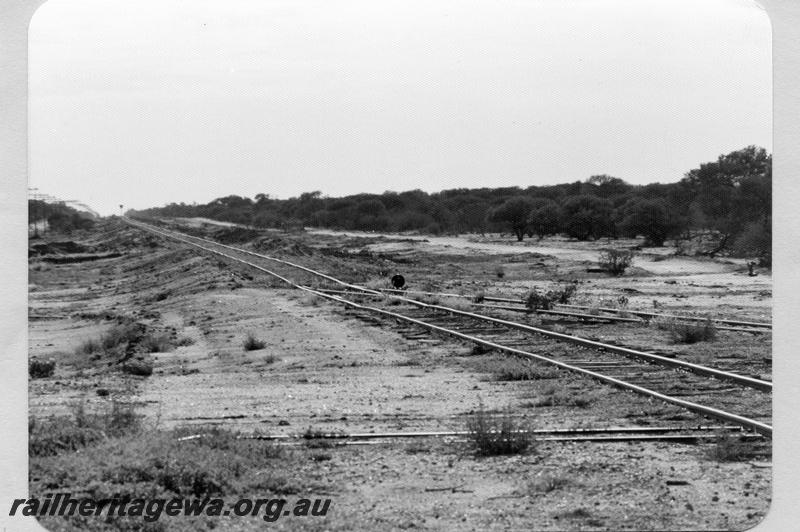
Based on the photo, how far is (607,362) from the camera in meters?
12.7

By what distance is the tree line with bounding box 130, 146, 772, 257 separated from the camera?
31328mm

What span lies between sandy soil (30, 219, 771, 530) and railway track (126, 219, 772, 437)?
1.25 feet

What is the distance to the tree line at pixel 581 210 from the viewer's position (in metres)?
31.3

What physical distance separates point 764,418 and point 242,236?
48199 mm

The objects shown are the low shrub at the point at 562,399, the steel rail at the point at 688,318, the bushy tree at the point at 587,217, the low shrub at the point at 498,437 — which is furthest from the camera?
the bushy tree at the point at 587,217

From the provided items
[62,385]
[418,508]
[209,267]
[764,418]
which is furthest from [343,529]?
[209,267]

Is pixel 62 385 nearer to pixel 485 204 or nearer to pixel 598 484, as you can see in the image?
pixel 598 484

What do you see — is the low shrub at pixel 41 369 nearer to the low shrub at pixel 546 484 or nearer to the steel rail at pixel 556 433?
the steel rail at pixel 556 433

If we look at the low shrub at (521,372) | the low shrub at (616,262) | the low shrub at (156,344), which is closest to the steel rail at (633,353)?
the low shrub at (521,372)

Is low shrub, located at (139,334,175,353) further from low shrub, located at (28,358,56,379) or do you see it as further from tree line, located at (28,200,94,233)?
tree line, located at (28,200,94,233)

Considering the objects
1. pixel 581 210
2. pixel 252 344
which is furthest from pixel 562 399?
pixel 581 210

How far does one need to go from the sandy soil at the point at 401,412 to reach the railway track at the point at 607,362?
0.38 metres

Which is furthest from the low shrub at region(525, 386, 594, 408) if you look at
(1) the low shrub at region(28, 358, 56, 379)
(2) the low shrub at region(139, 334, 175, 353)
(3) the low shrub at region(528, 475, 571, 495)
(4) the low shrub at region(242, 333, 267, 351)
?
(2) the low shrub at region(139, 334, 175, 353)

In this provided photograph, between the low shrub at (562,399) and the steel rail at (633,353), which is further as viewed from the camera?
the steel rail at (633,353)
